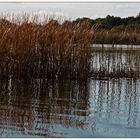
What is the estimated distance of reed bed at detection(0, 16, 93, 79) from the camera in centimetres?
1220

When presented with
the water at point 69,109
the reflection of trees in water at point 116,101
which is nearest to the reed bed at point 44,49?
the water at point 69,109

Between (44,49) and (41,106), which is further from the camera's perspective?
(44,49)

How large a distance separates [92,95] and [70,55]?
8.84ft

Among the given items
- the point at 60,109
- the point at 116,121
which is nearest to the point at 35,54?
the point at 60,109

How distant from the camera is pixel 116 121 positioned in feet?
25.2

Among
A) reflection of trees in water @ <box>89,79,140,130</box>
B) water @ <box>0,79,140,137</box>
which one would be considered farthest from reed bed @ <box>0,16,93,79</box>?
reflection of trees in water @ <box>89,79,140,130</box>

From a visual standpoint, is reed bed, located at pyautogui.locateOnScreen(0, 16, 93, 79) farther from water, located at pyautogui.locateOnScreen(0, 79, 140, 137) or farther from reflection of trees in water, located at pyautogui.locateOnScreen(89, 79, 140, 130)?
reflection of trees in water, located at pyautogui.locateOnScreen(89, 79, 140, 130)

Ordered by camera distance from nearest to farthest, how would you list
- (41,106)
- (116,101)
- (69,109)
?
(69,109) → (41,106) → (116,101)

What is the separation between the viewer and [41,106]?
9008mm

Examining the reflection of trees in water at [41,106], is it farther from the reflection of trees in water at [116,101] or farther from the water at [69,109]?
the reflection of trees in water at [116,101]

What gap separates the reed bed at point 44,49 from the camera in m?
12.2

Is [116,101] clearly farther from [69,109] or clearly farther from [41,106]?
[41,106]

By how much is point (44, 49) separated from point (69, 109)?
448cm

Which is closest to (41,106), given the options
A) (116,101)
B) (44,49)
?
(116,101)
